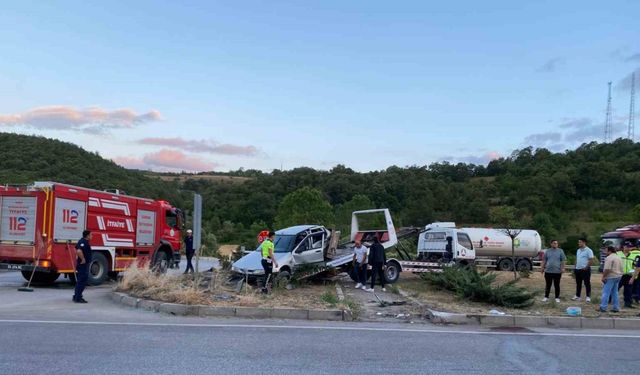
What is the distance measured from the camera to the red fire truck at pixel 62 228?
52.6ft

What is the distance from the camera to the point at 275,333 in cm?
942

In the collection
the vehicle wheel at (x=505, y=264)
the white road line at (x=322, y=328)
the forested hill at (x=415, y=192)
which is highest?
the forested hill at (x=415, y=192)

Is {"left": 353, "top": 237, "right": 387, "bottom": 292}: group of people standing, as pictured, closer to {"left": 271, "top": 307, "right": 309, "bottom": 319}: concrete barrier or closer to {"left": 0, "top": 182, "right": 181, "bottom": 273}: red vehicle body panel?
{"left": 271, "top": 307, "right": 309, "bottom": 319}: concrete barrier

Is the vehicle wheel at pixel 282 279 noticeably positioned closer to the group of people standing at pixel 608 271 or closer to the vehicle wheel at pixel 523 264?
the group of people standing at pixel 608 271

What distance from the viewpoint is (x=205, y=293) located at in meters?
13.4

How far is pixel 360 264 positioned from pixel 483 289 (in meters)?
5.02

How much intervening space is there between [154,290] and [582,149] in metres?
84.0

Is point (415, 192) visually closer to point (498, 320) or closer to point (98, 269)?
point (98, 269)

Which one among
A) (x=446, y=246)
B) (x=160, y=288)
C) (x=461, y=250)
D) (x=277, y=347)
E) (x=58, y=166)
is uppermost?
(x=58, y=166)

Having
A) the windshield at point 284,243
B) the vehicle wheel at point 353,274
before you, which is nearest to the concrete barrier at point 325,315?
the windshield at point 284,243

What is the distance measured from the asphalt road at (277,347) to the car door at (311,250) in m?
6.78

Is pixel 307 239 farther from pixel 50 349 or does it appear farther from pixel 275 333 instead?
pixel 50 349

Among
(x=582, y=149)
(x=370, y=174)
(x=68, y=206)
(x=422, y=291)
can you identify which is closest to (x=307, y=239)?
(x=422, y=291)

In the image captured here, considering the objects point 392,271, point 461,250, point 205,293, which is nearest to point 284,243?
point 392,271
